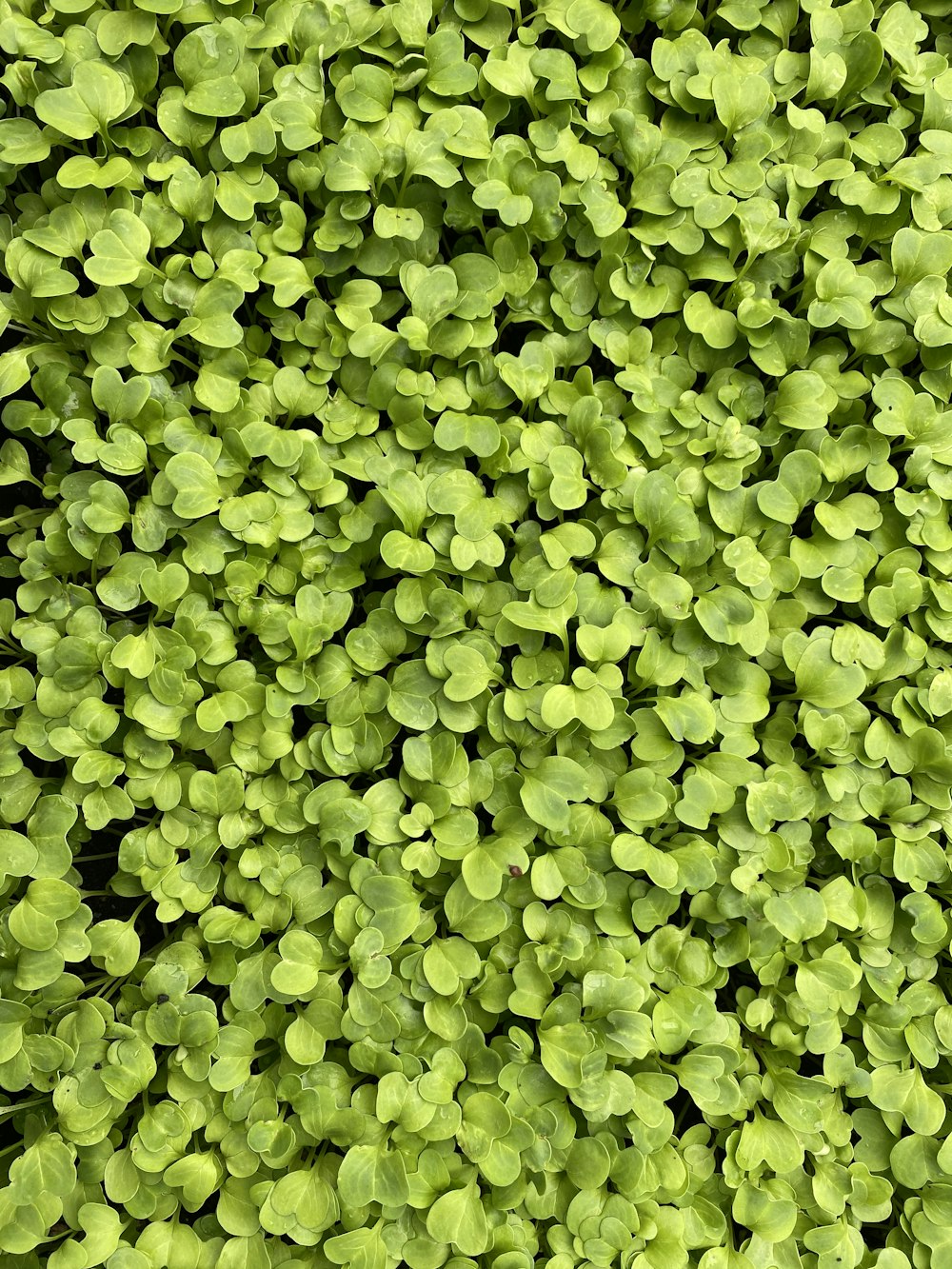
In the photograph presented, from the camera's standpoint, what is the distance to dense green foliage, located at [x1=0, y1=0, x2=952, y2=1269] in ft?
4.88

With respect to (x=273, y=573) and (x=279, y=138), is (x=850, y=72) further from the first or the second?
(x=273, y=573)

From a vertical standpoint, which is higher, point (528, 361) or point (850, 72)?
point (850, 72)

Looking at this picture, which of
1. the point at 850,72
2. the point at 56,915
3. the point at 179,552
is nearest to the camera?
the point at 56,915

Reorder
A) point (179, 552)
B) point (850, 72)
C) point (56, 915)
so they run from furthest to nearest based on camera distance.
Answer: point (850, 72), point (179, 552), point (56, 915)

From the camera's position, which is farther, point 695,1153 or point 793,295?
point 793,295

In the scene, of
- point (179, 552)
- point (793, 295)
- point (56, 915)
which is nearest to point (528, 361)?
point (793, 295)

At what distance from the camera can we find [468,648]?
1.51 metres

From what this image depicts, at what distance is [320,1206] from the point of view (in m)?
1.46

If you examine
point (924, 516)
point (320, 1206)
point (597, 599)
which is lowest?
point (320, 1206)

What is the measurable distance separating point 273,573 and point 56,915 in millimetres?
624

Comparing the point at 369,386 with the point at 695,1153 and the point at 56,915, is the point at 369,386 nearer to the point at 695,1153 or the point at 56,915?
the point at 56,915

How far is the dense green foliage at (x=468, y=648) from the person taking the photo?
1486 mm

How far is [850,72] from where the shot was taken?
5.52 feet

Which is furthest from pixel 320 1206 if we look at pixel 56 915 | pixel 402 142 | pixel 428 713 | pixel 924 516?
pixel 402 142
